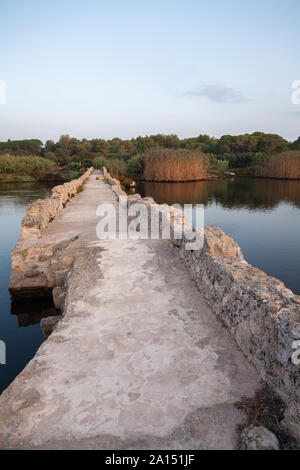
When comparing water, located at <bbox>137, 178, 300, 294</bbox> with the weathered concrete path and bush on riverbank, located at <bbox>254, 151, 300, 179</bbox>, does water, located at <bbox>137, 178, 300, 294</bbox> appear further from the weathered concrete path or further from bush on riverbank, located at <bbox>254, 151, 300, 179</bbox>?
bush on riverbank, located at <bbox>254, 151, 300, 179</bbox>

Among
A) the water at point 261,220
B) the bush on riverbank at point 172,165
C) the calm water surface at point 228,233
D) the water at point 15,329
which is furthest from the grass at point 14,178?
the water at point 15,329

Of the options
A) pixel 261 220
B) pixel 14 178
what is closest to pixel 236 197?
pixel 261 220

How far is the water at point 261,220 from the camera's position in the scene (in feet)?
29.2

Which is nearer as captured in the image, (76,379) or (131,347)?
(76,379)

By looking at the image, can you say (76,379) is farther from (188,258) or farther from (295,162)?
(295,162)

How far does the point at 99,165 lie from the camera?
40.0 metres

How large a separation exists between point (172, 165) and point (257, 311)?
2872 cm

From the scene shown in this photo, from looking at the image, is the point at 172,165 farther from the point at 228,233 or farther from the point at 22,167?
the point at 228,233

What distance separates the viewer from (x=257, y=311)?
8.66 feet

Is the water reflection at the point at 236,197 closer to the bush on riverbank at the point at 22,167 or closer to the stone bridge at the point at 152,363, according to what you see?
the stone bridge at the point at 152,363

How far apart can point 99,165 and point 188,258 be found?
3726 cm

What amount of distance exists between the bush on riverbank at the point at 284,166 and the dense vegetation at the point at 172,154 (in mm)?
105

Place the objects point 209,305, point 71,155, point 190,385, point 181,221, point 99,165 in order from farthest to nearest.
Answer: point 71,155 → point 99,165 → point 181,221 → point 209,305 → point 190,385
